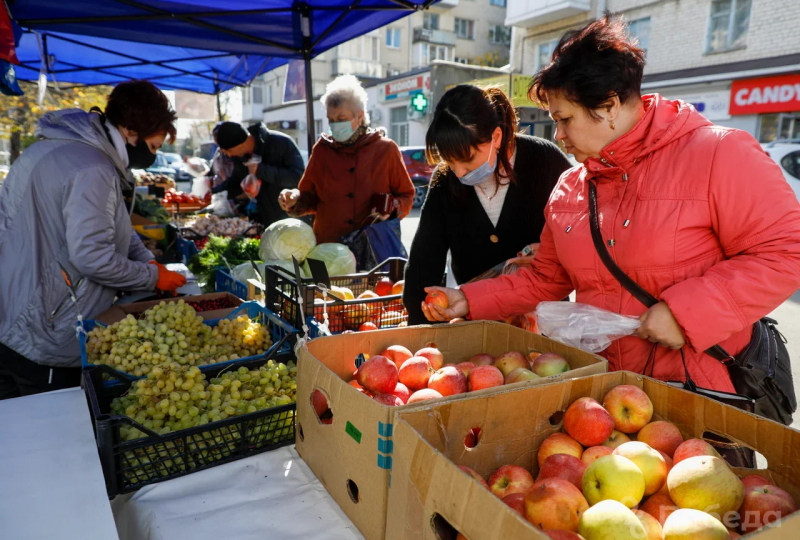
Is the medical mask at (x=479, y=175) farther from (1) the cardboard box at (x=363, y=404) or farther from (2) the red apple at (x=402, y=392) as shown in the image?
→ (2) the red apple at (x=402, y=392)

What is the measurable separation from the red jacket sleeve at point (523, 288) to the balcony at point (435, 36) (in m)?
32.1

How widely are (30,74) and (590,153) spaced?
8.68 m

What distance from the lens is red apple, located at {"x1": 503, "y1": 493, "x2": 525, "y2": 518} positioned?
1023 millimetres

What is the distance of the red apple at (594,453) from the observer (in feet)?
3.84

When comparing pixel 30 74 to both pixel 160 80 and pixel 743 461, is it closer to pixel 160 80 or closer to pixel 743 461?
pixel 160 80

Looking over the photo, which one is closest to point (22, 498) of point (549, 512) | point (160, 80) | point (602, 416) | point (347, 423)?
point (347, 423)

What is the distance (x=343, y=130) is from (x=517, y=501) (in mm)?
3320

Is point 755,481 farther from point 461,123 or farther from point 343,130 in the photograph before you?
point 343,130

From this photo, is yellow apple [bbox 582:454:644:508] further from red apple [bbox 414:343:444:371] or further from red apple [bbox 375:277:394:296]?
red apple [bbox 375:277:394:296]

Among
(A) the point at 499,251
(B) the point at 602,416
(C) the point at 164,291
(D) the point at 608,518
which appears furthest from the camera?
(C) the point at 164,291

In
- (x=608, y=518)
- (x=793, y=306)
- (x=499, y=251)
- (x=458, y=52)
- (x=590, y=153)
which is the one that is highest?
(x=458, y=52)

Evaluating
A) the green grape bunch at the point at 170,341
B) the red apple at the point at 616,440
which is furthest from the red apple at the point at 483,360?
the green grape bunch at the point at 170,341

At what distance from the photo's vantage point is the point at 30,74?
753 cm

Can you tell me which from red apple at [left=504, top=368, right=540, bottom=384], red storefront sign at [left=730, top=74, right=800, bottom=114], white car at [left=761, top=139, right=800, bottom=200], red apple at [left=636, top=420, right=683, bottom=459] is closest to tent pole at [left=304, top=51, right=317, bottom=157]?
red apple at [left=504, top=368, right=540, bottom=384]
